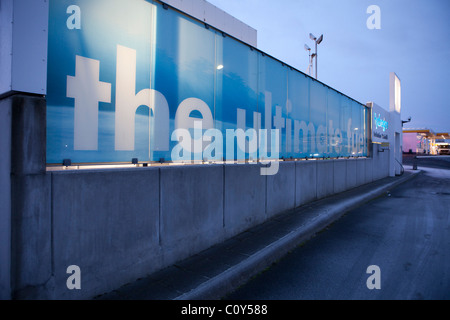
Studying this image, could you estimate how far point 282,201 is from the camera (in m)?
7.03

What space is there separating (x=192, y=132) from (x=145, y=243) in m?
2.01

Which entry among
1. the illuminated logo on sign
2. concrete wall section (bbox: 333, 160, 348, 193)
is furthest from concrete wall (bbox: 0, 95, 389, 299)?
the illuminated logo on sign

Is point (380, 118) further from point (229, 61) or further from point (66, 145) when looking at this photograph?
point (66, 145)

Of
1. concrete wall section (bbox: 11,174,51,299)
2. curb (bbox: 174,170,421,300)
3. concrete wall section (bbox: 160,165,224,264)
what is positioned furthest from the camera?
concrete wall section (bbox: 160,165,224,264)

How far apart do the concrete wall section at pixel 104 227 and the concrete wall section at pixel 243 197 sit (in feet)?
5.59

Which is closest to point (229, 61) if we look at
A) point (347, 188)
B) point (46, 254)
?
point (46, 254)

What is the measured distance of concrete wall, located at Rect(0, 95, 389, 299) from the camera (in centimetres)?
261

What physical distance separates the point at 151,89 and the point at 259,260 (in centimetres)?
312

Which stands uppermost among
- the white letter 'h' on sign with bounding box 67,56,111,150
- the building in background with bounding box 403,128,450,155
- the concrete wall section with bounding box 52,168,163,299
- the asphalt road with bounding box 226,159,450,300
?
the building in background with bounding box 403,128,450,155

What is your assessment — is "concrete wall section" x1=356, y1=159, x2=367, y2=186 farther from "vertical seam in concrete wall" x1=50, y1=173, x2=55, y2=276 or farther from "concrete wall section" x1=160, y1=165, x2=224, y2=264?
"vertical seam in concrete wall" x1=50, y1=173, x2=55, y2=276

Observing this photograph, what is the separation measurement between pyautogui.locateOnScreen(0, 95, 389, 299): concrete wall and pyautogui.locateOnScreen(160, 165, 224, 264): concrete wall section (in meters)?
0.02

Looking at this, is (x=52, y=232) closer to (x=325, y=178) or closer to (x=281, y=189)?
(x=281, y=189)

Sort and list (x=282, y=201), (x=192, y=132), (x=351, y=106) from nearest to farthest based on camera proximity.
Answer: (x=192, y=132)
(x=282, y=201)
(x=351, y=106)
